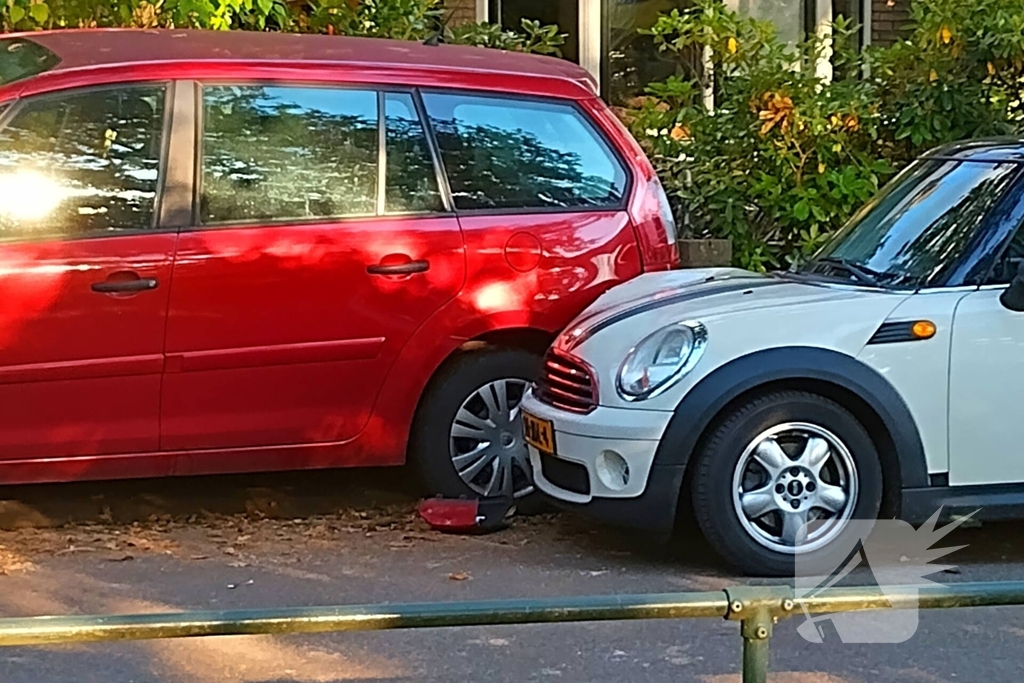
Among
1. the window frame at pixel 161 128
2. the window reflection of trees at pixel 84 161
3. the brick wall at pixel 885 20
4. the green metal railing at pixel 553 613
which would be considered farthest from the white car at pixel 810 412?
the brick wall at pixel 885 20

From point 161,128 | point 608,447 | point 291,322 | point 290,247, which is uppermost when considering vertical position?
point 161,128

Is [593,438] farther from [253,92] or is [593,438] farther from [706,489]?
[253,92]

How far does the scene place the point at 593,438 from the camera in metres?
5.12

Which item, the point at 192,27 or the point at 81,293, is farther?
the point at 192,27

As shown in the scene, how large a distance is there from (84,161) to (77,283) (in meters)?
0.49

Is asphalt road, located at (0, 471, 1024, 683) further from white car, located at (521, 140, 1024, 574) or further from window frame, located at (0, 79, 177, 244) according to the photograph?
window frame, located at (0, 79, 177, 244)

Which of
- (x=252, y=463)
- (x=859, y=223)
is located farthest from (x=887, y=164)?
(x=252, y=463)

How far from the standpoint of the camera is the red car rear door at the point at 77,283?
5398 millimetres

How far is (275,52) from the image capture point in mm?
5938

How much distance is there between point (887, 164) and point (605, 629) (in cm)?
471

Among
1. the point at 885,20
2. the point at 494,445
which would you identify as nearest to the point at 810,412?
the point at 494,445

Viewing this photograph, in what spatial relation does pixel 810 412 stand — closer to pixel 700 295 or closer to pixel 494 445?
pixel 700 295

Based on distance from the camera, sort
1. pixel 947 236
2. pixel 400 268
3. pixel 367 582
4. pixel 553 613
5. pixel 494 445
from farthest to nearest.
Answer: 1. pixel 494 445
2. pixel 400 268
3. pixel 947 236
4. pixel 367 582
5. pixel 553 613
